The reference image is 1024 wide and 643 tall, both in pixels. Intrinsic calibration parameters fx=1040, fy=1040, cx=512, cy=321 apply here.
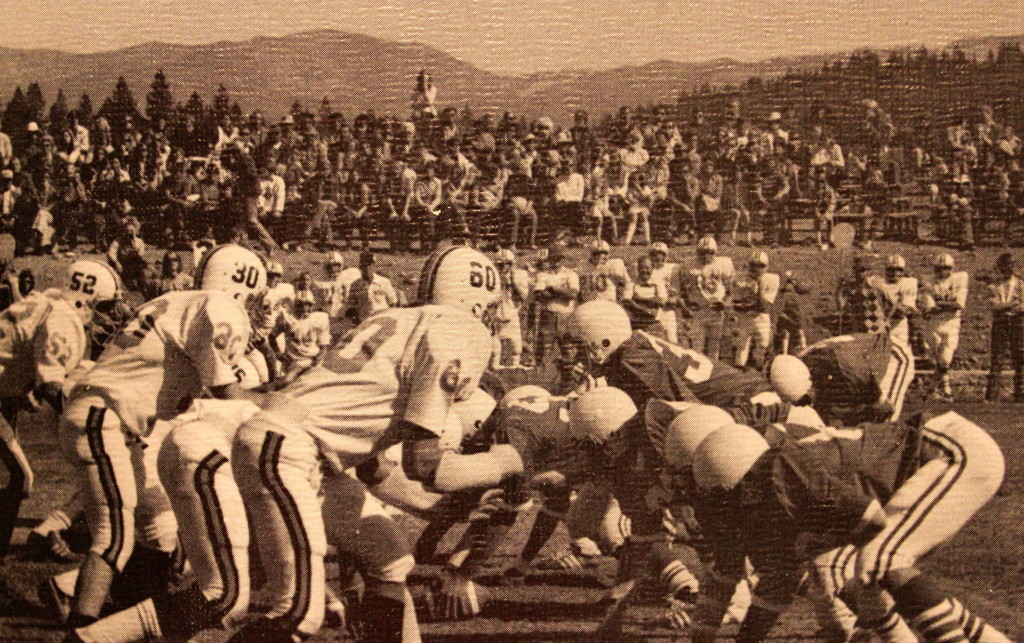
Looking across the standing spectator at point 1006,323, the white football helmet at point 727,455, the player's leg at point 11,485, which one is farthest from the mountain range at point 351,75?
the player's leg at point 11,485

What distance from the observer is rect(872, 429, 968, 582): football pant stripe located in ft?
8.87

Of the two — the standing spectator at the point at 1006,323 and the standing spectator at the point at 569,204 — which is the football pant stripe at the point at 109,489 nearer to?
the standing spectator at the point at 569,204

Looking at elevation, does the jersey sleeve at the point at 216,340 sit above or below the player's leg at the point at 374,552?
above

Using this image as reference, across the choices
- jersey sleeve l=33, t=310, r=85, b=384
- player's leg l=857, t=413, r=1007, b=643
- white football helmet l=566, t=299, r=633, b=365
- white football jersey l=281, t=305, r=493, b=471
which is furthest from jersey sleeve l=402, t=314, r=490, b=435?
player's leg l=857, t=413, r=1007, b=643

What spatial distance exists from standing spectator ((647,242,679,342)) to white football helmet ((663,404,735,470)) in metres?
0.22

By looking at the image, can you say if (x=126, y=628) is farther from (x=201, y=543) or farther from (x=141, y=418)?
(x=141, y=418)

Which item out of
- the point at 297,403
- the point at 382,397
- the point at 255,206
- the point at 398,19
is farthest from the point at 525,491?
the point at 398,19

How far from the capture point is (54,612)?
2.94 m

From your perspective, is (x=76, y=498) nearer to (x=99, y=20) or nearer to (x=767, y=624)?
(x=99, y=20)

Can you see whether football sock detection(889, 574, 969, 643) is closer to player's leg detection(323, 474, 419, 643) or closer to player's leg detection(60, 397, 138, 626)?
player's leg detection(323, 474, 419, 643)

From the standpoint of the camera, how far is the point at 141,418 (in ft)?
9.71

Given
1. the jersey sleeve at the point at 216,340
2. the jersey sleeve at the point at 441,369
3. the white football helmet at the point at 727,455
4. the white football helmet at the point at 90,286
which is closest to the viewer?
the white football helmet at the point at 727,455

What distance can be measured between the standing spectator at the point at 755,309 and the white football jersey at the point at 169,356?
1368 mm

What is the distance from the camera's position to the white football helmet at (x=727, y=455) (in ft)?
8.82
